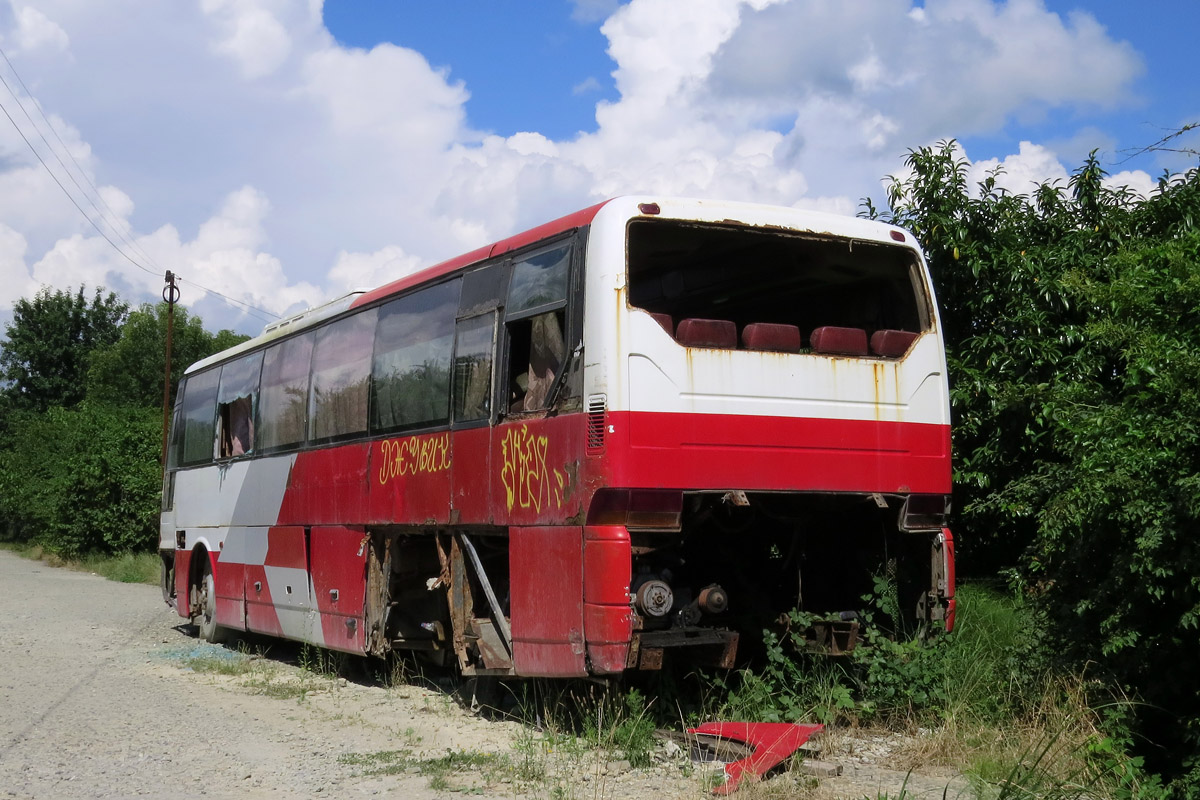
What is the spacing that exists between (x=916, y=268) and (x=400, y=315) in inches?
163

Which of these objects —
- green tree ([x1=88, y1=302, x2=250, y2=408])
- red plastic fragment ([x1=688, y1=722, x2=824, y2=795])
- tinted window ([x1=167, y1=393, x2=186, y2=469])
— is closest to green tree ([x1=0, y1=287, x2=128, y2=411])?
green tree ([x1=88, y1=302, x2=250, y2=408])

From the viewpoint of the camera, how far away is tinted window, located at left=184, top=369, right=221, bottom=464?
15.1m

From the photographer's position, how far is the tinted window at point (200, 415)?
15.1 meters

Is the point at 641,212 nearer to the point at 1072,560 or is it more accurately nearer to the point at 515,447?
the point at 515,447

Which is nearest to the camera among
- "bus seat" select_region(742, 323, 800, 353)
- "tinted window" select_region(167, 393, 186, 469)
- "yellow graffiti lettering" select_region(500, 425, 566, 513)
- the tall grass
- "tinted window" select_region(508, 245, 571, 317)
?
"yellow graffiti lettering" select_region(500, 425, 566, 513)

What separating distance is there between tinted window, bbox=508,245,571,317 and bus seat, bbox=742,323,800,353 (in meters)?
1.19

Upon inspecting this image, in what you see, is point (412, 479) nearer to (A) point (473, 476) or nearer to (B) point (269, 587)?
(A) point (473, 476)

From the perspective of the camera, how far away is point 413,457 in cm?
975

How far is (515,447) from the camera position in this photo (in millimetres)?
8266

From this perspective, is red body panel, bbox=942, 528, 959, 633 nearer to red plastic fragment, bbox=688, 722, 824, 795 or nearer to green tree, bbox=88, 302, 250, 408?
red plastic fragment, bbox=688, 722, 824, 795

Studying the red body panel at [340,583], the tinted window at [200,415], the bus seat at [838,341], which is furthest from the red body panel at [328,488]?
the bus seat at [838,341]

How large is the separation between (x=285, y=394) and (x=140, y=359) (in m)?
48.2

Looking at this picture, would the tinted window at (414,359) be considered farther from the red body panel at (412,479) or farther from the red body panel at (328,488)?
the red body panel at (328,488)

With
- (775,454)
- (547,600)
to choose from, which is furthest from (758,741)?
(775,454)
